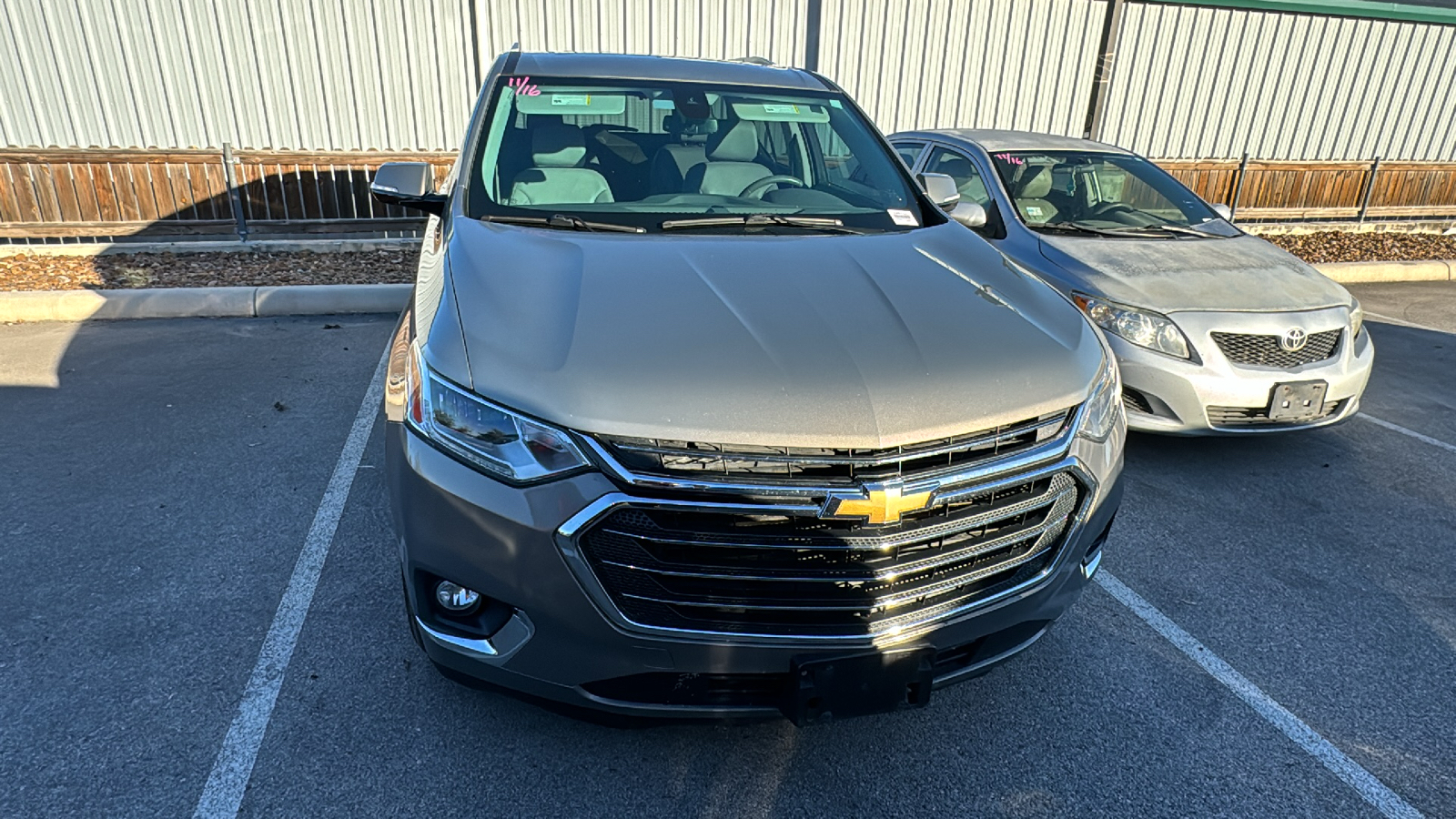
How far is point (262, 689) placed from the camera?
2582 millimetres

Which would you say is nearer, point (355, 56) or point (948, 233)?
point (948, 233)

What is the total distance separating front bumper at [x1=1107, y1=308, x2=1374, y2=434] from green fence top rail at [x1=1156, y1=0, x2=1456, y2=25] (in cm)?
928

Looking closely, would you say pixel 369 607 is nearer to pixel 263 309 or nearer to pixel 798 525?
pixel 798 525

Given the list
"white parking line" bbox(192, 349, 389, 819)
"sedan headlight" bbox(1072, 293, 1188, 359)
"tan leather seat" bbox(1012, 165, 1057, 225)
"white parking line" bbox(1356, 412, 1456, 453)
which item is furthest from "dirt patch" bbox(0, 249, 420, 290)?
"white parking line" bbox(1356, 412, 1456, 453)

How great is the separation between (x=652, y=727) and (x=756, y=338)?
1055 millimetres

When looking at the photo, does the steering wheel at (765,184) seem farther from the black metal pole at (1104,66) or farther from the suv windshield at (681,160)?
the black metal pole at (1104,66)

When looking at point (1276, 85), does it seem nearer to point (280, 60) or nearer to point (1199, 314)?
point (1199, 314)

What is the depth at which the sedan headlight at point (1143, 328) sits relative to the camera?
4.27 m

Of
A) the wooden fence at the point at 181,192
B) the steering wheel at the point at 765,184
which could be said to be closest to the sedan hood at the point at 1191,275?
the steering wheel at the point at 765,184

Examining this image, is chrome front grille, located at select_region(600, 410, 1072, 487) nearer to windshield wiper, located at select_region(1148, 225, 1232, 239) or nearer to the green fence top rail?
windshield wiper, located at select_region(1148, 225, 1232, 239)

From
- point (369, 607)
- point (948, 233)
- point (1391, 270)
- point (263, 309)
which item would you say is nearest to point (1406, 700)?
point (948, 233)

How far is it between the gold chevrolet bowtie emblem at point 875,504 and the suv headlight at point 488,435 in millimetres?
569

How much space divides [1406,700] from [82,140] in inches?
501

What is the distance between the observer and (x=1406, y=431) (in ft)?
16.7
